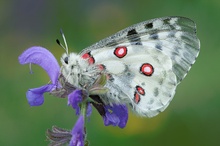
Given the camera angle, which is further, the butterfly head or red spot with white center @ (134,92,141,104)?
red spot with white center @ (134,92,141,104)

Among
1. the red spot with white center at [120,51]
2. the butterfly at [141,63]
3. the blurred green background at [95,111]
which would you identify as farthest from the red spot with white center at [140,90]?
the blurred green background at [95,111]

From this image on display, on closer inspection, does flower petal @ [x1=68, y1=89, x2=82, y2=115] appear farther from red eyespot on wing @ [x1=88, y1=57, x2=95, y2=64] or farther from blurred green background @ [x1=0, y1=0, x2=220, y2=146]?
blurred green background @ [x1=0, y1=0, x2=220, y2=146]

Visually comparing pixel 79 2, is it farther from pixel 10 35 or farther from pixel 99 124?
pixel 99 124

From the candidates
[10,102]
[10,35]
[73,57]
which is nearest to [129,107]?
[73,57]

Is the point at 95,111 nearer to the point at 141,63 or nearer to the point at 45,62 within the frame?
the point at 141,63

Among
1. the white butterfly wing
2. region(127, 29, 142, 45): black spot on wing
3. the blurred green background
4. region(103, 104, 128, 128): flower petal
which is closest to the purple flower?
the white butterfly wing

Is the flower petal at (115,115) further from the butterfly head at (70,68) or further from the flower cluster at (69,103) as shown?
the butterfly head at (70,68)

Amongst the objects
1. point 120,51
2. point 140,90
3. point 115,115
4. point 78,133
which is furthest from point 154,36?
point 78,133
